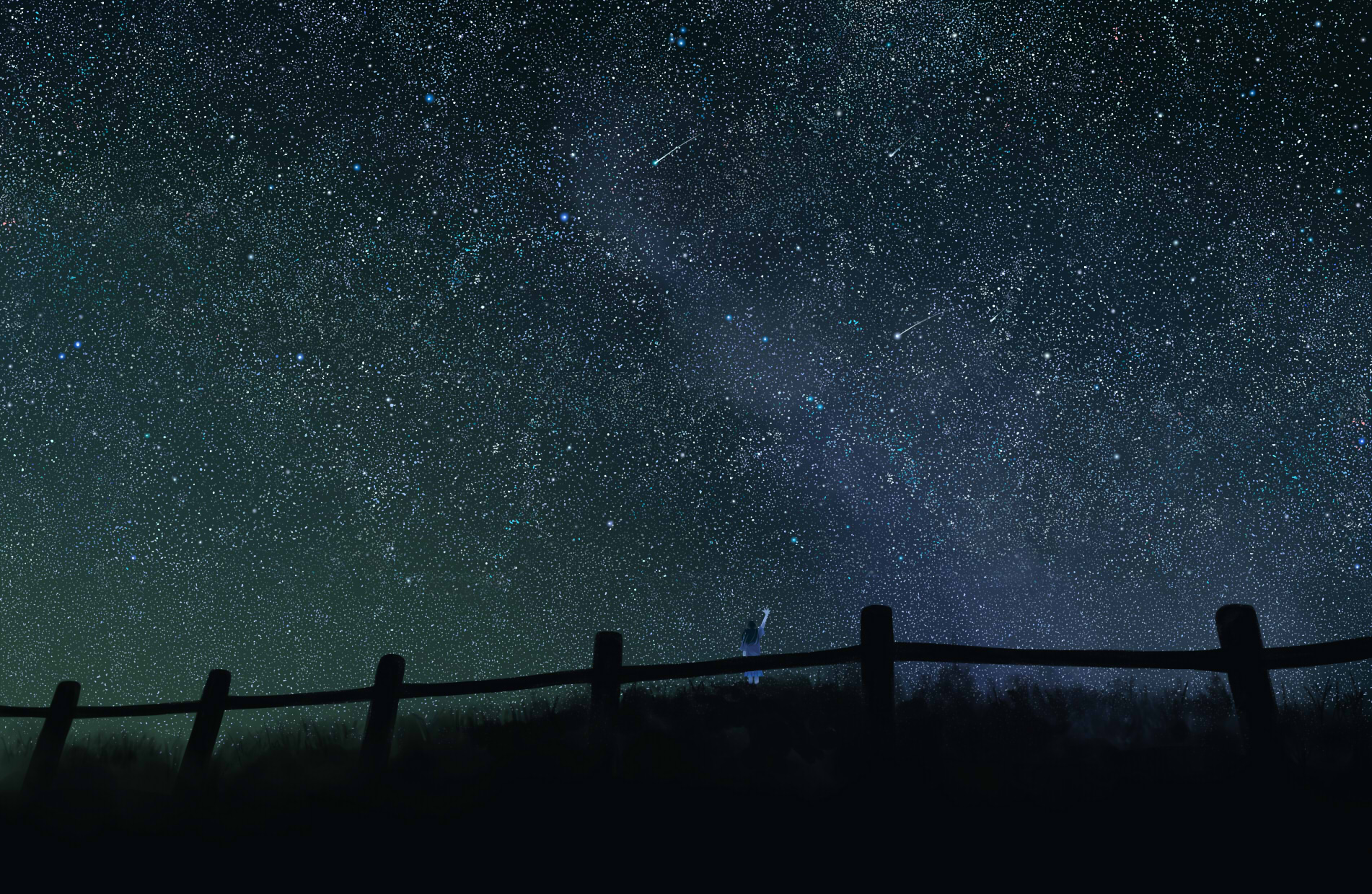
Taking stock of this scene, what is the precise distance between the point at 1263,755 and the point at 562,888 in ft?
11.6

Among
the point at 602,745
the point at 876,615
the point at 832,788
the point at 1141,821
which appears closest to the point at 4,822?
the point at 602,745

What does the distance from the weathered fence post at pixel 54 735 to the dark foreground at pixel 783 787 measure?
6.64ft

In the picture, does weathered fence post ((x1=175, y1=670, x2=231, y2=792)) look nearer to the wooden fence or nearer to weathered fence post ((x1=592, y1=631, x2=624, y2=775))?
the wooden fence

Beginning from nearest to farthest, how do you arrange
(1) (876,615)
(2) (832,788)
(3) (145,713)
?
(2) (832,788)
(1) (876,615)
(3) (145,713)

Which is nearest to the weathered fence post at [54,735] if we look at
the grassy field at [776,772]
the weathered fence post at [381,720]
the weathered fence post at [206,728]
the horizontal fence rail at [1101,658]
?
the grassy field at [776,772]

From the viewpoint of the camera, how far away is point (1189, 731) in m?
5.43

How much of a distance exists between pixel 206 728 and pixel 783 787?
568cm

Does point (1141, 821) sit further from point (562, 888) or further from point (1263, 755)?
point (562, 888)

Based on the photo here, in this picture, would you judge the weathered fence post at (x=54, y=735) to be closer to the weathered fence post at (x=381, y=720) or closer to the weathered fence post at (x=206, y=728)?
the weathered fence post at (x=206, y=728)

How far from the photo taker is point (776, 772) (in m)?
4.67

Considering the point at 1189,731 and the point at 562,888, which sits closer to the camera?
the point at 562,888

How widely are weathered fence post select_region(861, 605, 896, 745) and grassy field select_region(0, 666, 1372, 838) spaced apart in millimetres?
145

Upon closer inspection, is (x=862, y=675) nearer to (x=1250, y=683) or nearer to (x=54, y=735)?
(x=1250, y=683)

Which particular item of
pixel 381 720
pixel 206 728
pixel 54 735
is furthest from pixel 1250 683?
pixel 54 735
